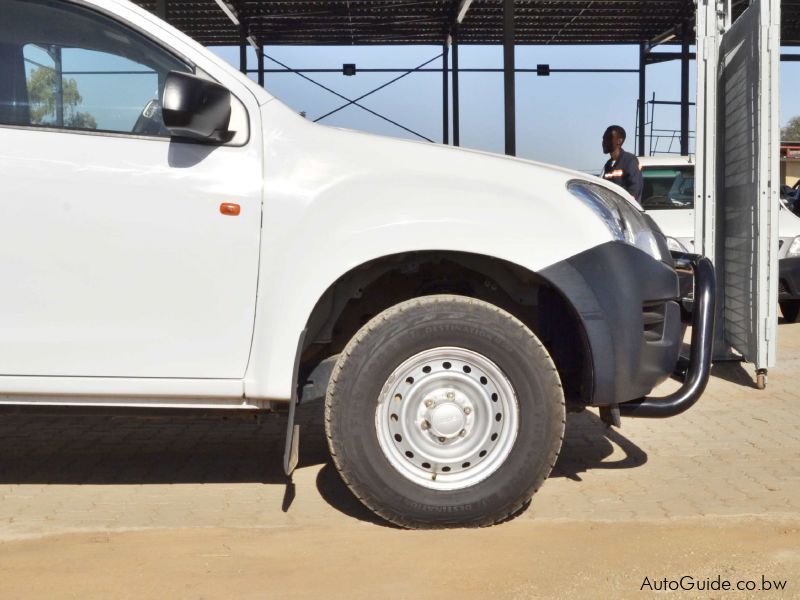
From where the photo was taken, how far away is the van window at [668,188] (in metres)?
11.9

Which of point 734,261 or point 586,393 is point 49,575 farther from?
point 734,261

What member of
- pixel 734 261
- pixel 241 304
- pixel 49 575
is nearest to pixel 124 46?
pixel 241 304

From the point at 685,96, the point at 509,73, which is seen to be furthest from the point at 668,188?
the point at 685,96

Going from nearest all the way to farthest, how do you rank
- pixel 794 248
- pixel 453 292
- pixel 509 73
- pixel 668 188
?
pixel 453 292
pixel 794 248
pixel 668 188
pixel 509 73

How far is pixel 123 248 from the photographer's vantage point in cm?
400

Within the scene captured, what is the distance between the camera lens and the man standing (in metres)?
9.34

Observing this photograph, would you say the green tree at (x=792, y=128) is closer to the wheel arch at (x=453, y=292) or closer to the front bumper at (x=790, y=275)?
the front bumper at (x=790, y=275)

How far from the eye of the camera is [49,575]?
11.6ft

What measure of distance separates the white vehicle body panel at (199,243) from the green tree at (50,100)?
3.1 inches

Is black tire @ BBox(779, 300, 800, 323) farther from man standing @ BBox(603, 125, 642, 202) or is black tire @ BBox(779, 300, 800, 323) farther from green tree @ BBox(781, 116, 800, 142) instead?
green tree @ BBox(781, 116, 800, 142)

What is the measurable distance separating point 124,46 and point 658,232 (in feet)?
7.59

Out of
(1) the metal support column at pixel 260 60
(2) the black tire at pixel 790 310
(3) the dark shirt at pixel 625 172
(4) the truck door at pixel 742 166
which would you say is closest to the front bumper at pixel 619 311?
(4) the truck door at pixel 742 166

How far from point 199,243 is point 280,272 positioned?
1.06 feet

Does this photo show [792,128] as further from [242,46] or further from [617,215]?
[617,215]
